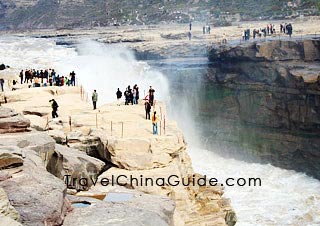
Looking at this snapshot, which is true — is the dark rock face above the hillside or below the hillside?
below

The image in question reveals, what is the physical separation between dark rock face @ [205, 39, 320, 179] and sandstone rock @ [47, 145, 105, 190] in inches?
884

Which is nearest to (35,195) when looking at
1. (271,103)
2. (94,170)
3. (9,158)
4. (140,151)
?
(9,158)

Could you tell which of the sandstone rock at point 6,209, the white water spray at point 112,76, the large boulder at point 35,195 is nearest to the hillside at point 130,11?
the white water spray at point 112,76

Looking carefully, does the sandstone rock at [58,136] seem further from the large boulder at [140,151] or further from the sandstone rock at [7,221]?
the sandstone rock at [7,221]

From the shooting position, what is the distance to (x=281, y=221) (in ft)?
77.8

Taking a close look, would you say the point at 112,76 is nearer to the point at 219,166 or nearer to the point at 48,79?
the point at 48,79

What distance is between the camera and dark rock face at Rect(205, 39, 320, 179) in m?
34.3

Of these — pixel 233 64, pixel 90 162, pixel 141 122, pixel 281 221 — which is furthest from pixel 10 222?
pixel 233 64

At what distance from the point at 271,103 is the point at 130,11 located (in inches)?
3348

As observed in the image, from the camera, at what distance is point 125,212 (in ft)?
31.7

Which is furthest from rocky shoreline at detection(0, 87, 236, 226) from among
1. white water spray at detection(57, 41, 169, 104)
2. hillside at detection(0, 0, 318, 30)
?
hillside at detection(0, 0, 318, 30)

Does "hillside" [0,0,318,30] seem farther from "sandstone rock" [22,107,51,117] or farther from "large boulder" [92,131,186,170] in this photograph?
"large boulder" [92,131,186,170]

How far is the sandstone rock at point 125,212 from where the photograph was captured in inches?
361

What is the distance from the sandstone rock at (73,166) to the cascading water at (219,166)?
11.2 m
